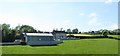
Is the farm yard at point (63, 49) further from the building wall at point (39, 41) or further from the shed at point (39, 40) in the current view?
the shed at point (39, 40)

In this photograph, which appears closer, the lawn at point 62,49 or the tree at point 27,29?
the lawn at point 62,49

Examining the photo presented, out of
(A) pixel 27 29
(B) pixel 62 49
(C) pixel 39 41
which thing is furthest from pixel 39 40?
(A) pixel 27 29

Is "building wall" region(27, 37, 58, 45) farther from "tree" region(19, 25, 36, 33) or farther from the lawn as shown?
"tree" region(19, 25, 36, 33)

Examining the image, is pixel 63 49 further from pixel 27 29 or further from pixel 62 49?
pixel 27 29

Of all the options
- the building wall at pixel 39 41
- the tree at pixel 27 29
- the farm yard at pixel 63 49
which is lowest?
the farm yard at pixel 63 49

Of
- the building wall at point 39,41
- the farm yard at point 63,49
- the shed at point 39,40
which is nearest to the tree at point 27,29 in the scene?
the shed at point 39,40

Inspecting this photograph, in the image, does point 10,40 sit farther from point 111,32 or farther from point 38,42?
point 111,32

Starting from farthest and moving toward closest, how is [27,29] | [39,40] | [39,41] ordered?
[27,29] < [39,40] < [39,41]

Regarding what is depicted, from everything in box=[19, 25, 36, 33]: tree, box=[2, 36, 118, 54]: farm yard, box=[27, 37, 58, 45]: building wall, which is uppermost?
box=[19, 25, 36, 33]: tree

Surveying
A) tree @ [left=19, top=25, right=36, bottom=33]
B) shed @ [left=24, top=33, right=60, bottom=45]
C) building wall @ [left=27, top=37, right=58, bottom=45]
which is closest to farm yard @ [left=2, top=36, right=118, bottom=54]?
building wall @ [left=27, top=37, right=58, bottom=45]

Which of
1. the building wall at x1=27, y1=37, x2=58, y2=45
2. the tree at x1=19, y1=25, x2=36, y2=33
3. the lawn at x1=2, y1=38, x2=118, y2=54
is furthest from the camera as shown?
the tree at x1=19, y1=25, x2=36, y2=33

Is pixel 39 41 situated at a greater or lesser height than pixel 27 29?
lesser

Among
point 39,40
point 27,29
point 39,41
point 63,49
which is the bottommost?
point 63,49

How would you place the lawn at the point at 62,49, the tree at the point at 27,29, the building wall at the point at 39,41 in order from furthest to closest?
1. the tree at the point at 27,29
2. the building wall at the point at 39,41
3. the lawn at the point at 62,49
